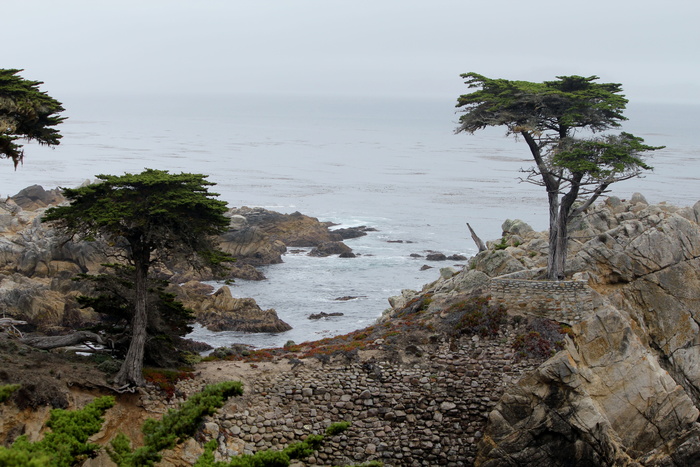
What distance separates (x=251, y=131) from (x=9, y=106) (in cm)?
16950

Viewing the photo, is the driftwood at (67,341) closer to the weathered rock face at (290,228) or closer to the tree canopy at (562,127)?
the tree canopy at (562,127)

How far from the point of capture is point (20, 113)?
17.2 m

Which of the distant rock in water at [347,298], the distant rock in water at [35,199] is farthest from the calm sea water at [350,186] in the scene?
the distant rock in water at [35,199]

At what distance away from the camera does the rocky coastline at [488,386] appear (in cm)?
1719

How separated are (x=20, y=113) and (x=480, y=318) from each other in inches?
532

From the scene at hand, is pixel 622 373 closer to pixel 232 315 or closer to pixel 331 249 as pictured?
pixel 232 315

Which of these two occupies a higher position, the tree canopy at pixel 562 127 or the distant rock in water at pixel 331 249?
the tree canopy at pixel 562 127

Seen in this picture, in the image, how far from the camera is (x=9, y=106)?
55.8ft

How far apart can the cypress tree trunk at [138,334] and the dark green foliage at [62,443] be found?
4620mm

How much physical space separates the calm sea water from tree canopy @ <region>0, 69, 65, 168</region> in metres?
14.8

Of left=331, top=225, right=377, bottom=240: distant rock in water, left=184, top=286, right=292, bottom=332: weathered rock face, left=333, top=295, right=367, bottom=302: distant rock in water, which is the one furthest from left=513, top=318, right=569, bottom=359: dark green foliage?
left=331, top=225, right=377, bottom=240: distant rock in water

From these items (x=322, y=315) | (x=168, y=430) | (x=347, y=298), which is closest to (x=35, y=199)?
(x=347, y=298)

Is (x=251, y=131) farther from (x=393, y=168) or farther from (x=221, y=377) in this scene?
(x=221, y=377)

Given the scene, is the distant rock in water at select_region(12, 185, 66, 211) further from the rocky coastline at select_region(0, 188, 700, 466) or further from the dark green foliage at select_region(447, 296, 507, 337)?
the dark green foliage at select_region(447, 296, 507, 337)
